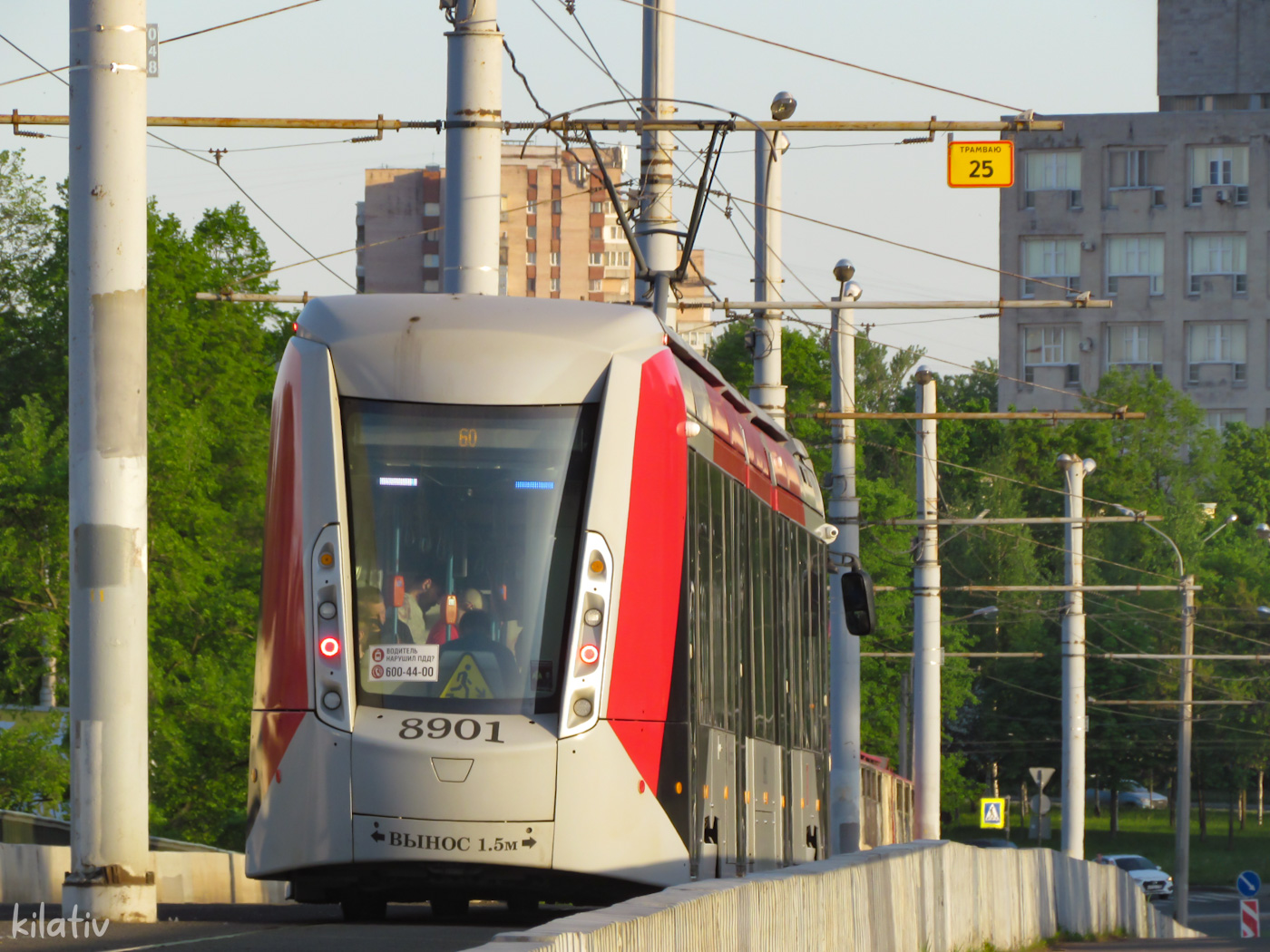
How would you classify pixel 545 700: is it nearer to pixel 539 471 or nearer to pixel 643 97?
pixel 539 471

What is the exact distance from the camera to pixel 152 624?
41.8 metres

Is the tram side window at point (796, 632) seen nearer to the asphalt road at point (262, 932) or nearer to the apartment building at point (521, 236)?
the asphalt road at point (262, 932)

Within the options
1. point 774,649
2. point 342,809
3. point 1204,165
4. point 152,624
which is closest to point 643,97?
point 774,649

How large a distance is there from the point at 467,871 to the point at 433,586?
1300mm

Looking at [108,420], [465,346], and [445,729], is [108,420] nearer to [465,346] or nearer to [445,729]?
[465,346]

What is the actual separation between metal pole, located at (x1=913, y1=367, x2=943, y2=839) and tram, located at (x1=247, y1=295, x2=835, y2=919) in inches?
751

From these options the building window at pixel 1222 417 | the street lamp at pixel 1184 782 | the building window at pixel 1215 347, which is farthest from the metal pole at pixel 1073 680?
the building window at pixel 1222 417

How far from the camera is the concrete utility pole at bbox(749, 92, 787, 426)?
2411 cm

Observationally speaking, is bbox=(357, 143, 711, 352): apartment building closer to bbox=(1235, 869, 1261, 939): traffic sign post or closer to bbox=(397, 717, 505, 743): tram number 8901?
bbox=(1235, 869, 1261, 939): traffic sign post

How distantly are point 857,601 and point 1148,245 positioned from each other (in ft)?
258

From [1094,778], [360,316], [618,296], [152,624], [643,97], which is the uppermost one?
[618,296]

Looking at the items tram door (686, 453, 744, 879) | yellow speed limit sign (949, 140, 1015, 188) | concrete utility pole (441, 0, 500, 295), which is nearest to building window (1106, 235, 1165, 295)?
yellow speed limit sign (949, 140, 1015, 188)

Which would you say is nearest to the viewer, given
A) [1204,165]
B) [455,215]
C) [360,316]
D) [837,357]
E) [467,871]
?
[467,871]

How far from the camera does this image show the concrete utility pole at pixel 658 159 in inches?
760
